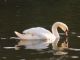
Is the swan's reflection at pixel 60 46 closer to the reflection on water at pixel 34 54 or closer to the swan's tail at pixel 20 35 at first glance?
the reflection on water at pixel 34 54

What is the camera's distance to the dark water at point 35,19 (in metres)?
18.5

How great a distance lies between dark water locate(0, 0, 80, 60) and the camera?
18547 millimetres

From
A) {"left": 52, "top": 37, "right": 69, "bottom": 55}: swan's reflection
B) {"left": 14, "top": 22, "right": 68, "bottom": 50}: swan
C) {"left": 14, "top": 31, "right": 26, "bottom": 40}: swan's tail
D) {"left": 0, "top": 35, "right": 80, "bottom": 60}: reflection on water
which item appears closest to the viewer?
{"left": 0, "top": 35, "right": 80, "bottom": 60}: reflection on water

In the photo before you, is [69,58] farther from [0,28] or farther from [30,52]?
[0,28]

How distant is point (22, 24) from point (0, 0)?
12729 mm

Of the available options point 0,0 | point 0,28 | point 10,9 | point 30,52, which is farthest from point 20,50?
point 0,0

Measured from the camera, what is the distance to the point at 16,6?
121ft

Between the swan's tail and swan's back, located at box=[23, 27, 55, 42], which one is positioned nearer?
the swan's tail

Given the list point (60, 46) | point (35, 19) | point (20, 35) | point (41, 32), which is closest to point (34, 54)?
point (60, 46)

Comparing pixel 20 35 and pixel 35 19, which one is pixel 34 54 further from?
pixel 35 19

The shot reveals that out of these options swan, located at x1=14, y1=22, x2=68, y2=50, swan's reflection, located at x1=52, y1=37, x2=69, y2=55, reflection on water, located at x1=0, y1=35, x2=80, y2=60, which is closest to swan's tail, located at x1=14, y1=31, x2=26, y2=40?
swan, located at x1=14, y1=22, x2=68, y2=50

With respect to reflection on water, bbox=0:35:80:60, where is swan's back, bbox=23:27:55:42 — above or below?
above

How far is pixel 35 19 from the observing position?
96.4ft

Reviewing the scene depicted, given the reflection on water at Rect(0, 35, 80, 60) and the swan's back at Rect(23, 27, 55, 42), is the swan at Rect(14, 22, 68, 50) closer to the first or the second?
the swan's back at Rect(23, 27, 55, 42)
